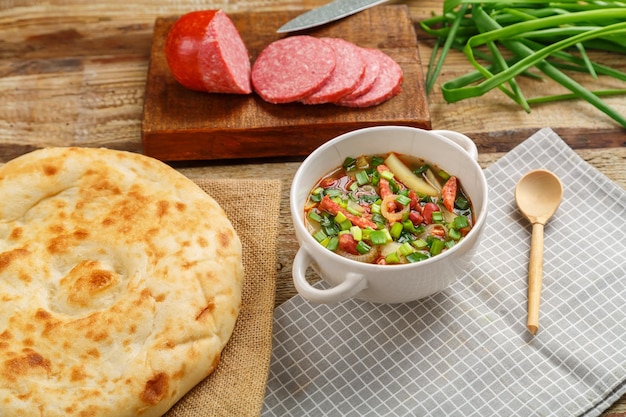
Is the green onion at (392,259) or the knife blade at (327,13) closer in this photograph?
the green onion at (392,259)

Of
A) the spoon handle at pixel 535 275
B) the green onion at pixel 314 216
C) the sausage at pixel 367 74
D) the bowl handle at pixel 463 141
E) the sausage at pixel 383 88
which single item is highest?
the bowl handle at pixel 463 141

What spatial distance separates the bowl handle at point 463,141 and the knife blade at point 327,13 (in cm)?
132

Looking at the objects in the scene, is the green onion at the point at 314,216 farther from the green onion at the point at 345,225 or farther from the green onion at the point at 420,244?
the green onion at the point at 420,244

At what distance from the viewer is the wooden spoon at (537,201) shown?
280 cm

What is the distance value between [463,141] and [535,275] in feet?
1.78

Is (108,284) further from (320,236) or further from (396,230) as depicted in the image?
(396,230)

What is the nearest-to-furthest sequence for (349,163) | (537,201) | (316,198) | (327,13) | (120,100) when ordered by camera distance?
(316,198) → (349,163) → (537,201) → (120,100) → (327,13)

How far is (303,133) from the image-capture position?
132 inches

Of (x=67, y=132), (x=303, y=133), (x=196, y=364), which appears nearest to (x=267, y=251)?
(x=196, y=364)

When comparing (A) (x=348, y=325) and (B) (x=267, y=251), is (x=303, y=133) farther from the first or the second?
(A) (x=348, y=325)

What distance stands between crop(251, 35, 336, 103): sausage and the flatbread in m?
0.81

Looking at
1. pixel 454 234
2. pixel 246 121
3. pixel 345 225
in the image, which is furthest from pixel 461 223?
pixel 246 121

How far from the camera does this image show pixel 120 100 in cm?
371

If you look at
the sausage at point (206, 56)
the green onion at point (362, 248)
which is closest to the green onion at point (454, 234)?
the green onion at point (362, 248)
